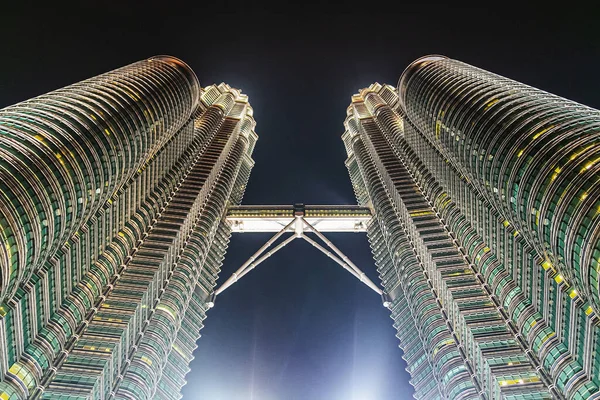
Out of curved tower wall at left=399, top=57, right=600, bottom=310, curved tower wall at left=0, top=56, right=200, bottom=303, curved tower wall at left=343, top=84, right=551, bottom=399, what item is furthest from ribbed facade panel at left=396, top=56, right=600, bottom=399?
curved tower wall at left=0, top=56, right=200, bottom=303

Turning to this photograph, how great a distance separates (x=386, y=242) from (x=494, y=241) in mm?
42575

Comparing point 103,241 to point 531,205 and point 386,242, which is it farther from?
point 531,205

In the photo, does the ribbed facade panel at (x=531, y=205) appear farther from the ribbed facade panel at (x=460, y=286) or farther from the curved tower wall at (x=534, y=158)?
the ribbed facade panel at (x=460, y=286)

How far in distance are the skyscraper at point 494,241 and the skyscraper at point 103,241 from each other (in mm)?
49801

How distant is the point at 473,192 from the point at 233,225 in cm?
7814

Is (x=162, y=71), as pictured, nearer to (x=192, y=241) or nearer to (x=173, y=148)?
(x=173, y=148)

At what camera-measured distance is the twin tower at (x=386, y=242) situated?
209 feet

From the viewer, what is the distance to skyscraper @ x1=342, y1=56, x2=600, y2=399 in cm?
6275

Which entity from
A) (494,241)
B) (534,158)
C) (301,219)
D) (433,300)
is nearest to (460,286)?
(433,300)

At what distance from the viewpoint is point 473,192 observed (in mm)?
102562

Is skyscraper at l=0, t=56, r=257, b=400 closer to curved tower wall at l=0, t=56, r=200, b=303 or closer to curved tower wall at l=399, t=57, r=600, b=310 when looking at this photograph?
curved tower wall at l=0, t=56, r=200, b=303

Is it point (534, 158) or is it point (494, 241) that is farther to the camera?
point (494, 241)

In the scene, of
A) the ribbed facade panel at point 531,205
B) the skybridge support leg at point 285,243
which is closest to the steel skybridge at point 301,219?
the skybridge support leg at point 285,243

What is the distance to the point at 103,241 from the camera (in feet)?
323
